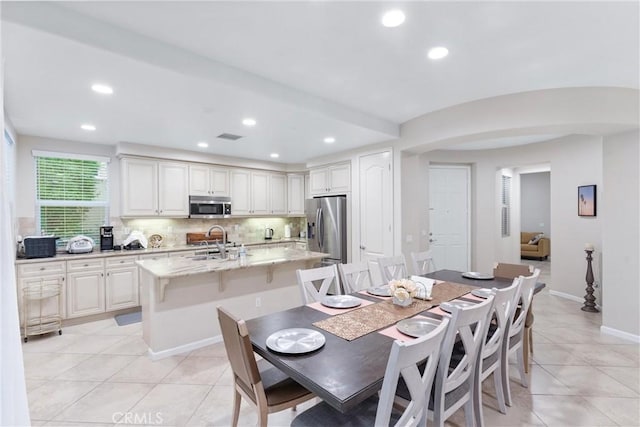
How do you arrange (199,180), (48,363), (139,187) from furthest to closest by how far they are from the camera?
(199,180) < (139,187) < (48,363)

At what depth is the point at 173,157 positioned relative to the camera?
4840 mm

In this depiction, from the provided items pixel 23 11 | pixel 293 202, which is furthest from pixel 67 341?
pixel 293 202

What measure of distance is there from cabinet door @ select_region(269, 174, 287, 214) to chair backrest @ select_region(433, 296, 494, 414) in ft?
16.1

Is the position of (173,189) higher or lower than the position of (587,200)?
higher

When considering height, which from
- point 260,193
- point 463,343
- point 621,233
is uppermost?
point 260,193

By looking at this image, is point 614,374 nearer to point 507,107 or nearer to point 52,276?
point 507,107

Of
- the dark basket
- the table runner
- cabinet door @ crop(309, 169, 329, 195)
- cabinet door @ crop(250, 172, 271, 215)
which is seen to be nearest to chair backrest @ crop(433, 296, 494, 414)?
the table runner

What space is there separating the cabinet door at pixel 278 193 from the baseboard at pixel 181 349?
327 cm

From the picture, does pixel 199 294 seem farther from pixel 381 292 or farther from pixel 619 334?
pixel 619 334

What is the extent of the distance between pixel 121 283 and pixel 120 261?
0.31 meters

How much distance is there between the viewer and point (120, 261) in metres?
4.14

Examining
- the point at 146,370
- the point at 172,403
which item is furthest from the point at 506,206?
the point at 146,370

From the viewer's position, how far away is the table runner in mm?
1786

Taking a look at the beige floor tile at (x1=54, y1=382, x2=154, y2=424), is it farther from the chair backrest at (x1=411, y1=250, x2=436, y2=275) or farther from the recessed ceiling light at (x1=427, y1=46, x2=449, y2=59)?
the recessed ceiling light at (x1=427, y1=46, x2=449, y2=59)
